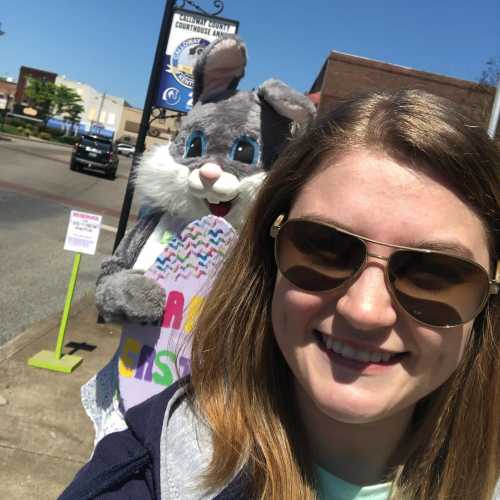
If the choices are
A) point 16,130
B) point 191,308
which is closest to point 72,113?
point 16,130

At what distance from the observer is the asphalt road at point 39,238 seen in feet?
19.8

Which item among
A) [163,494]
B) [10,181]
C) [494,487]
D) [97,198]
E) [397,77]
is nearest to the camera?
[163,494]

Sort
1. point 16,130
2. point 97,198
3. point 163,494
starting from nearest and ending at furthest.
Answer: point 163,494 < point 97,198 < point 16,130

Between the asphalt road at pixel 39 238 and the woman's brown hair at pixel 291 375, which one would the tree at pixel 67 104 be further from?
the woman's brown hair at pixel 291 375

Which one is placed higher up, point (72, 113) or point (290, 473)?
point (72, 113)

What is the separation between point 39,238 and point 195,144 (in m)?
7.50

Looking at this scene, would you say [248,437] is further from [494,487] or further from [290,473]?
[494,487]

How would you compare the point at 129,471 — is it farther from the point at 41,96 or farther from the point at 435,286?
the point at 41,96

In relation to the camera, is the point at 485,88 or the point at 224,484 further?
the point at 485,88

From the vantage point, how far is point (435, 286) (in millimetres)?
1045

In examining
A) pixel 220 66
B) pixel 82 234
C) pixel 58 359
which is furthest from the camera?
pixel 82 234

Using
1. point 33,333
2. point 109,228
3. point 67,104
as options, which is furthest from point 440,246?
point 67,104

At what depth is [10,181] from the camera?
1509 centimetres

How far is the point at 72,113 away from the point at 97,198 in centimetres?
5450
